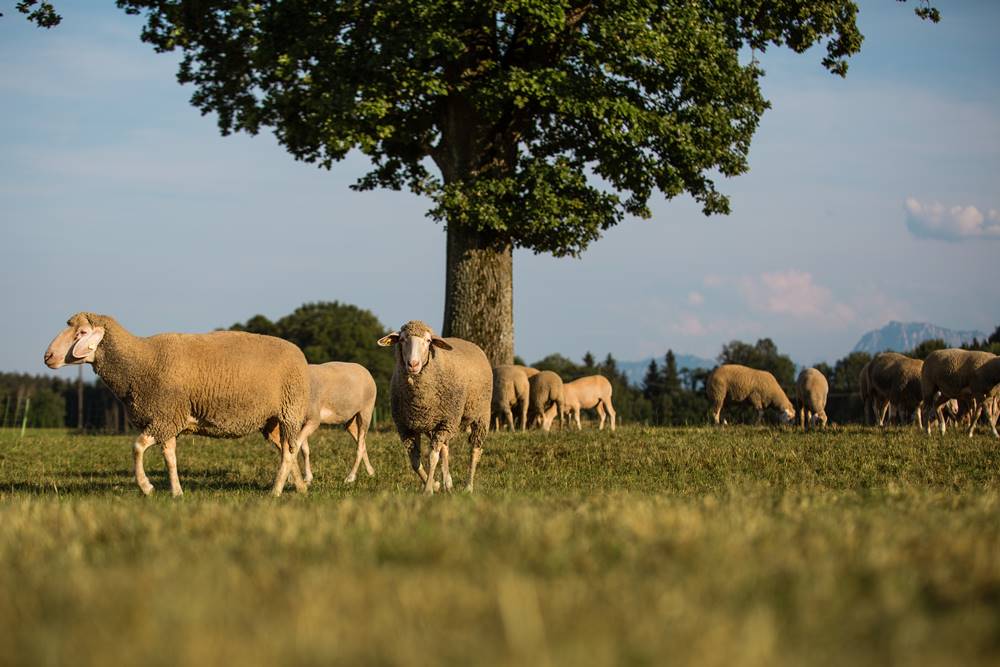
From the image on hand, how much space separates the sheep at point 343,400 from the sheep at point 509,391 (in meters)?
8.41

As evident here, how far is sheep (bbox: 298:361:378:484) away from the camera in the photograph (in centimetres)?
1529

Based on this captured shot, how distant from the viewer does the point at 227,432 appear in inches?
484

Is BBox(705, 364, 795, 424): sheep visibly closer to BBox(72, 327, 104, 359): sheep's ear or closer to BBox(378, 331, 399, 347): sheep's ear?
BBox(378, 331, 399, 347): sheep's ear

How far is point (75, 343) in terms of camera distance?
39.1ft

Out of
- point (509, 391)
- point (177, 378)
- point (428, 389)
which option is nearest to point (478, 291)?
point (509, 391)

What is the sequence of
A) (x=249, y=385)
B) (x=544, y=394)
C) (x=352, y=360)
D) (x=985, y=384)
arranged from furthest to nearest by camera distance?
(x=352, y=360), (x=544, y=394), (x=985, y=384), (x=249, y=385)

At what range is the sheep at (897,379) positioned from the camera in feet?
83.3

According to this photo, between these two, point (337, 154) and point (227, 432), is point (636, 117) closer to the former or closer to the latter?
point (337, 154)

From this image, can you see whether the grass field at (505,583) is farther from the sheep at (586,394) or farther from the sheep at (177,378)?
the sheep at (586,394)

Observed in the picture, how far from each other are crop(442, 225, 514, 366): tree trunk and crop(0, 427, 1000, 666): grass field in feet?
55.2

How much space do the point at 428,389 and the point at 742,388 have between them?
19566 millimetres

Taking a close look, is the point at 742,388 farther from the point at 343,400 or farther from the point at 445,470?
the point at 445,470

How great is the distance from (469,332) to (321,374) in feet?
30.2

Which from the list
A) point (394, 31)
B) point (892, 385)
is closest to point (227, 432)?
point (394, 31)
